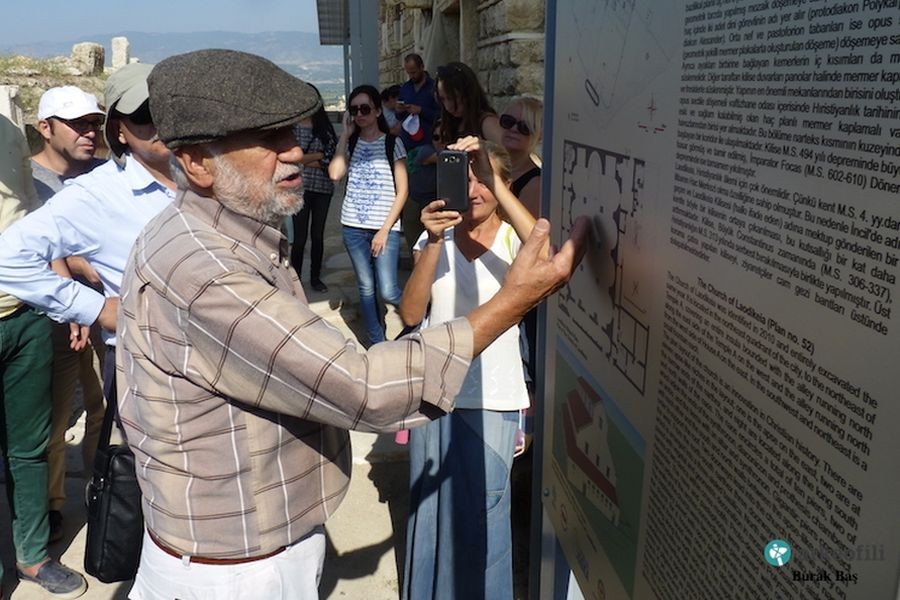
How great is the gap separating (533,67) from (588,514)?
13.2 ft

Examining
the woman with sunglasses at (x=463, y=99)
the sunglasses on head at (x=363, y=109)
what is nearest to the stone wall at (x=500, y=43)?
the woman with sunglasses at (x=463, y=99)

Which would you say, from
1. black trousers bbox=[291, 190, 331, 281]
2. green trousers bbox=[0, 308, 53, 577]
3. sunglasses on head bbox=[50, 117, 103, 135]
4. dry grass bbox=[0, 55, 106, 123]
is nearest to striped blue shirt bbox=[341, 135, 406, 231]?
black trousers bbox=[291, 190, 331, 281]

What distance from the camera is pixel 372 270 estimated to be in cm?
527

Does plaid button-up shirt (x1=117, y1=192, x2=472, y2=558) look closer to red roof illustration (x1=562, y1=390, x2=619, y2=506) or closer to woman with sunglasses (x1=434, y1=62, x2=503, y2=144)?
red roof illustration (x1=562, y1=390, x2=619, y2=506)

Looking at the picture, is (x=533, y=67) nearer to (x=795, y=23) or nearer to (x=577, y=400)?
(x=577, y=400)

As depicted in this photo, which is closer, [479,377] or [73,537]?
[479,377]

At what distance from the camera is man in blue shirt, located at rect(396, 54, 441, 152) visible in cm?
588

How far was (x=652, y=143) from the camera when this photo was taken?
3.95ft

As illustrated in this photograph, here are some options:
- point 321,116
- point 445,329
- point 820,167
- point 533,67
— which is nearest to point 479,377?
point 445,329

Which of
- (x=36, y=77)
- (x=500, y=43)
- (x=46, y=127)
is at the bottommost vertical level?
(x=46, y=127)

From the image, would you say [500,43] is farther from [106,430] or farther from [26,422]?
[106,430]

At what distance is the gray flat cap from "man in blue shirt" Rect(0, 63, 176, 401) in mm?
1064
